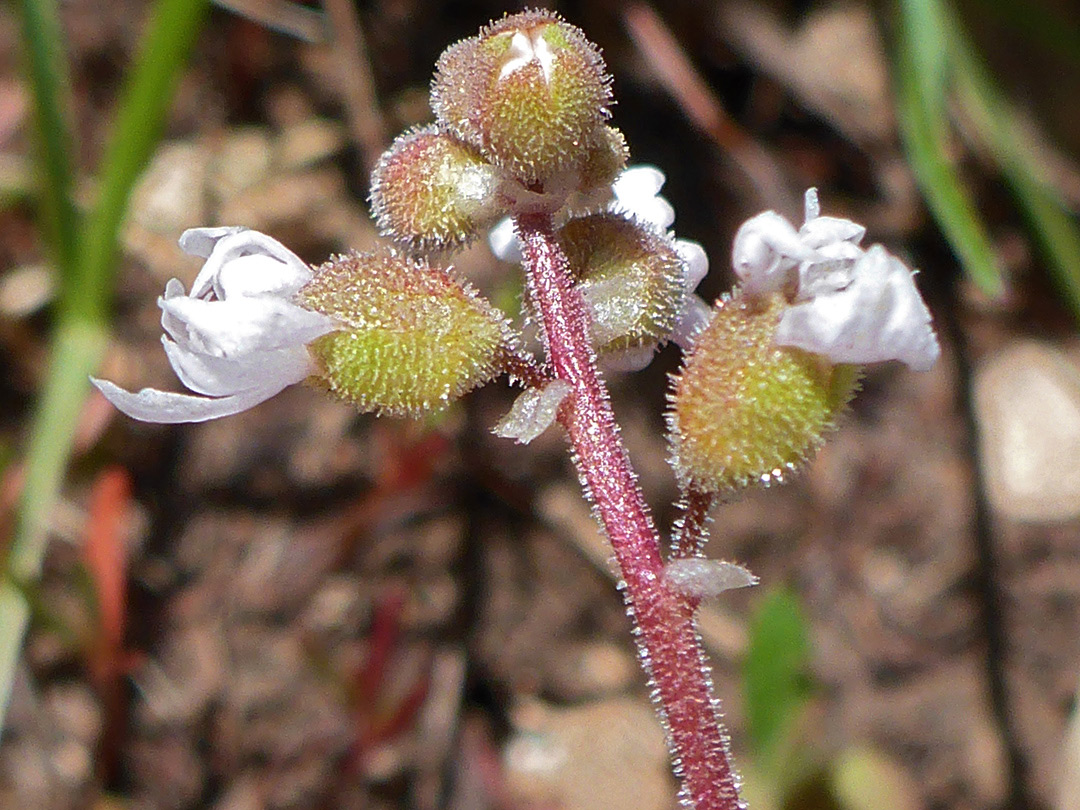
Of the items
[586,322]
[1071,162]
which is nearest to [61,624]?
[586,322]

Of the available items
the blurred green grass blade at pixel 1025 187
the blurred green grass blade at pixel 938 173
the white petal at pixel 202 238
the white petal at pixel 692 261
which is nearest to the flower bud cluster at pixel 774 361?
the white petal at pixel 692 261

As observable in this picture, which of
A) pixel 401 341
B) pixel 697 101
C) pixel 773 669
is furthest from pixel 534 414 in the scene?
pixel 697 101

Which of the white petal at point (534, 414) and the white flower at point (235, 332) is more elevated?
the white flower at point (235, 332)

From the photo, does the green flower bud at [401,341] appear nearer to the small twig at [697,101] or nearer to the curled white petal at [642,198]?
the curled white petal at [642,198]

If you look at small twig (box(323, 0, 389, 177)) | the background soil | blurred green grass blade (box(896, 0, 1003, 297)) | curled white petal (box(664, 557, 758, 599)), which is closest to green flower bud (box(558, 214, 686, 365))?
curled white petal (box(664, 557, 758, 599))

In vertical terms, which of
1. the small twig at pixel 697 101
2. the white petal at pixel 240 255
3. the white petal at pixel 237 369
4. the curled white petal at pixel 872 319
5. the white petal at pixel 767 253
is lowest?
the curled white petal at pixel 872 319

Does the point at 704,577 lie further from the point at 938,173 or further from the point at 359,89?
the point at 359,89

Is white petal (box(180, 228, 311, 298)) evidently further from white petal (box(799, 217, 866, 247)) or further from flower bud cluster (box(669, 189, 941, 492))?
white petal (box(799, 217, 866, 247))
